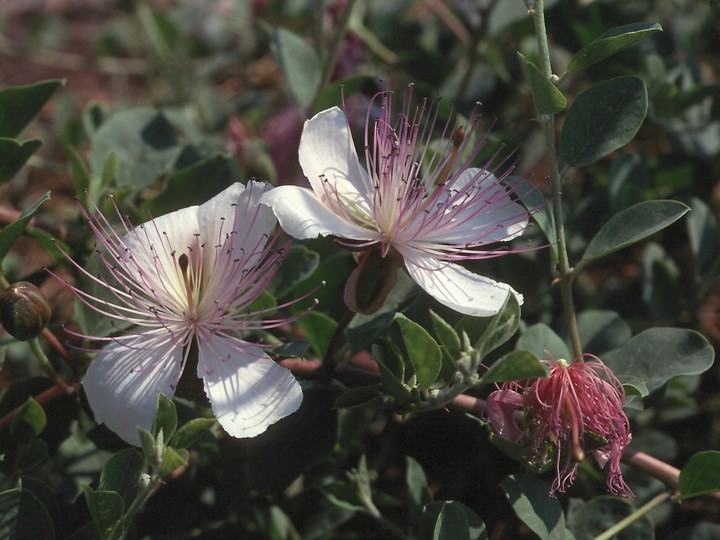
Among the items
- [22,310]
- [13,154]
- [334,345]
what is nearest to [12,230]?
[22,310]

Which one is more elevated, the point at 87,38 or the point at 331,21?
the point at 331,21

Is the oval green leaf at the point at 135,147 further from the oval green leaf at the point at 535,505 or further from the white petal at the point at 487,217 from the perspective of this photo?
the oval green leaf at the point at 535,505

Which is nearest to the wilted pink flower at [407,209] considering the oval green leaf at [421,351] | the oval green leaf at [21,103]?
the oval green leaf at [421,351]

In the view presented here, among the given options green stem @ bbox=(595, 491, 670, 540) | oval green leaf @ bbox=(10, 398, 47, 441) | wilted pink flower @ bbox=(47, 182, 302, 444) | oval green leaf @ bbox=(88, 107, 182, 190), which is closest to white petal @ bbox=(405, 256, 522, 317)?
wilted pink flower @ bbox=(47, 182, 302, 444)

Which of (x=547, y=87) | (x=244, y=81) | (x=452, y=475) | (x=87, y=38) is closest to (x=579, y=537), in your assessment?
(x=452, y=475)

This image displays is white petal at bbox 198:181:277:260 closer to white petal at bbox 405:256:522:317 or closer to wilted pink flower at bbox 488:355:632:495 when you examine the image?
white petal at bbox 405:256:522:317

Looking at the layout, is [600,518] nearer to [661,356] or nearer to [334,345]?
[661,356]

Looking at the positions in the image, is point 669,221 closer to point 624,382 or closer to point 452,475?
point 624,382

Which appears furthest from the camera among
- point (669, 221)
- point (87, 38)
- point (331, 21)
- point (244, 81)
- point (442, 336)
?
point (87, 38)
